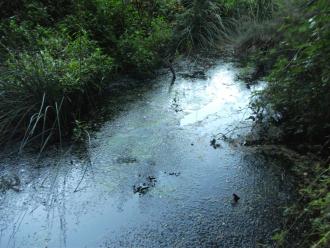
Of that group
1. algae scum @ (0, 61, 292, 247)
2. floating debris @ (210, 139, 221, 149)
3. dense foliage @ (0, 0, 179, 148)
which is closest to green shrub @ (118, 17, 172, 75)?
dense foliage @ (0, 0, 179, 148)

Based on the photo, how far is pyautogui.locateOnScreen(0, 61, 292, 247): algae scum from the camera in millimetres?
2961

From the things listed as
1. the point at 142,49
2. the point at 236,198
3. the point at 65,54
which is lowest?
the point at 236,198

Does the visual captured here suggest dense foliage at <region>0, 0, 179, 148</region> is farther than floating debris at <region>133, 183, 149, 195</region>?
Yes

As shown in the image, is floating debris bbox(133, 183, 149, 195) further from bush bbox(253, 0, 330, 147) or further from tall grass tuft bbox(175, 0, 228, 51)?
tall grass tuft bbox(175, 0, 228, 51)

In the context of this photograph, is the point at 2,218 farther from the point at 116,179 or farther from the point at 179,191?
the point at 179,191

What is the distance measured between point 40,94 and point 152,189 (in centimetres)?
169

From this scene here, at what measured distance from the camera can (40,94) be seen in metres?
4.33

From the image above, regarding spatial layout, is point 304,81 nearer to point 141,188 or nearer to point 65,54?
point 141,188

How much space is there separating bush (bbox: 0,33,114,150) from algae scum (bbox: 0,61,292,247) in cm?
36

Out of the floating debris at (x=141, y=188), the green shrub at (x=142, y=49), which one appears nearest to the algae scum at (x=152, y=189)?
the floating debris at (x=141, y=188)

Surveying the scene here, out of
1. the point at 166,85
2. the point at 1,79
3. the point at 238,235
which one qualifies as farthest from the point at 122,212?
the point at 166,85

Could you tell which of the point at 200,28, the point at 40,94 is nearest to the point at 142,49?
the point at 200,28

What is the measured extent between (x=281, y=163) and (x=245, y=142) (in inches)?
18.2

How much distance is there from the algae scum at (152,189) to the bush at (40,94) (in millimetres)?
358
